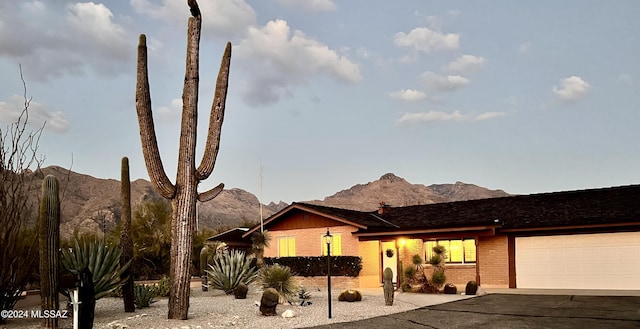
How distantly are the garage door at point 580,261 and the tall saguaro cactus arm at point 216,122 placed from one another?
47.2ft

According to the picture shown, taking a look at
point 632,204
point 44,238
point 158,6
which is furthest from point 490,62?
point 44,238

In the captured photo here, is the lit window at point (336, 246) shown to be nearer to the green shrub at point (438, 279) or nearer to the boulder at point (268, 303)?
the green shrub at point (438, 279)

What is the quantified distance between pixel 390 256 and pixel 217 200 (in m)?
Answer: 97.7

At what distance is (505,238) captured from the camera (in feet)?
74.4

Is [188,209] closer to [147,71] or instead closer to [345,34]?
[147,71]

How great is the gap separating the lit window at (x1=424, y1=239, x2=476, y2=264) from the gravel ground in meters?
6.01

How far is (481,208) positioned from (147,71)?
1795cm

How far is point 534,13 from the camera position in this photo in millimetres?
22375

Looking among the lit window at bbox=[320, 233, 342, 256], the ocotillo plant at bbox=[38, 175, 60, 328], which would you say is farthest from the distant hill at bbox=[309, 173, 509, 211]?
the ocotillo plant at bbox=[38, 175, 60, 328]

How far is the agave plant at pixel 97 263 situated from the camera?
43.5 ft

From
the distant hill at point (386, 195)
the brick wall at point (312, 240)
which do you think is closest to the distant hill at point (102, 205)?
the distant hill at point (386, 195)

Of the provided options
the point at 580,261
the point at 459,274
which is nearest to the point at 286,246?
the point at 459,274

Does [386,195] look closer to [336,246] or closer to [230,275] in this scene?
[336,246]

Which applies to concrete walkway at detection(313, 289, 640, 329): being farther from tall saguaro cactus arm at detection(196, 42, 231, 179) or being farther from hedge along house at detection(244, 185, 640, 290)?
tall saguaro cactus arm at detection(196, 42, 231, 179)
